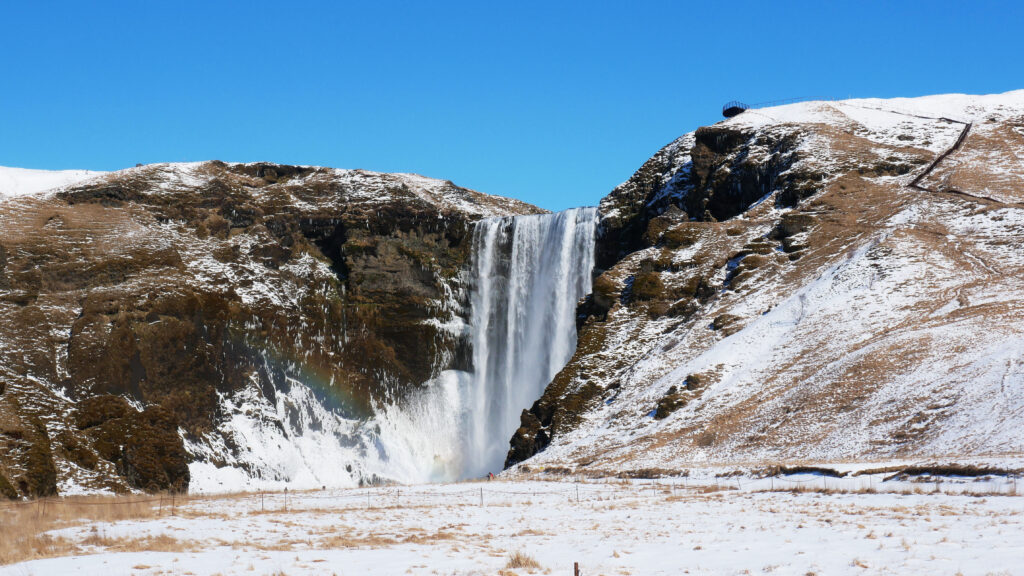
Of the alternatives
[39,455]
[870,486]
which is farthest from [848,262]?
[39,455]

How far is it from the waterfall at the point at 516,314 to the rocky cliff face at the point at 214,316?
2.52 meters

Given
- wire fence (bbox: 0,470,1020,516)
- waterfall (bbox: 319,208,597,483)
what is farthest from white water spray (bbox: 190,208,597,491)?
wire fence (bbox: 0,470,1020,516)

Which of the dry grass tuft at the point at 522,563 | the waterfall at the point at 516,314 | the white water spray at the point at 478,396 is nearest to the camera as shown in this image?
the dry grass tuft at the point at 522,563

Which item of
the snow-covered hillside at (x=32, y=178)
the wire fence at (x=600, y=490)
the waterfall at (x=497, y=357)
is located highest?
the snow-covered hillside at (x=32, y=178)

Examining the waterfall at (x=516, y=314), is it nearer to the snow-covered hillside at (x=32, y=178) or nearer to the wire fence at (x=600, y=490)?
the wire fence at (x=600, y=490)

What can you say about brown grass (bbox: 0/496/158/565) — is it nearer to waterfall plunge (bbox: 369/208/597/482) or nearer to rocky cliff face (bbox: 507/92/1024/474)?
rocky cliff face (bbox: 507/92/1024/474)

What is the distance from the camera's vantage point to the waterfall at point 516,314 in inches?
3017

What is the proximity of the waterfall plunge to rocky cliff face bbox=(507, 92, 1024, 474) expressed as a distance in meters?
4.50

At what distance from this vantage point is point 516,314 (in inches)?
3164

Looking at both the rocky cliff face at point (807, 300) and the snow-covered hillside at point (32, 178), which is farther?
the snow-covered hillside at point (32, 178)

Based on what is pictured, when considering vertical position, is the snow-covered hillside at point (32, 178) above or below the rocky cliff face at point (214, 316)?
above

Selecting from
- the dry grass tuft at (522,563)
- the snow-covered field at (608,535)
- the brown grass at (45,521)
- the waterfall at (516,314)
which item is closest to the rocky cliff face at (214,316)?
the waterfall at (516,314)

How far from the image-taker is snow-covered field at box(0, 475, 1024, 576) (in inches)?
591

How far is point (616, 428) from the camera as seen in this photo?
52.7 meters
